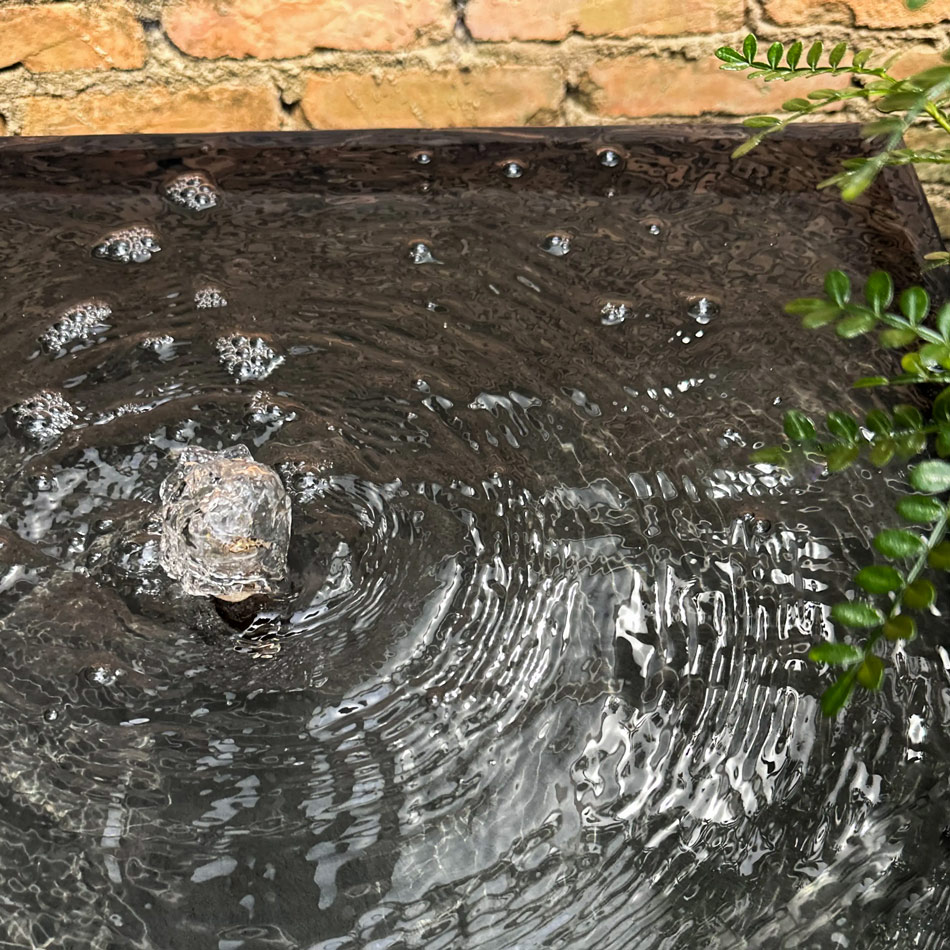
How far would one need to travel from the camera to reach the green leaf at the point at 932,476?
56 centimetres

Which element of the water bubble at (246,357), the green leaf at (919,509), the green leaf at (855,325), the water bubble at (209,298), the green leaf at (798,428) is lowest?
the water bubble at (246,357)

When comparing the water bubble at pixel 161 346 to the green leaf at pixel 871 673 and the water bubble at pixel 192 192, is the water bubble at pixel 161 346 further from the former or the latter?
the green leaf at pixel 871 673

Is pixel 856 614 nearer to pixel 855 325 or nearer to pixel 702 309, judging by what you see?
pixel 855 325

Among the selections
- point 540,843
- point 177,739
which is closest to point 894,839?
point 540,843

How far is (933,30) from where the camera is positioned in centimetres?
153

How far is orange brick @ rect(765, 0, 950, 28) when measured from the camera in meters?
1.51

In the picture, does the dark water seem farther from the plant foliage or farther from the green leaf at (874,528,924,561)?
the green leaf at (874,528,924,561)

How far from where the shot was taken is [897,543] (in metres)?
0.57

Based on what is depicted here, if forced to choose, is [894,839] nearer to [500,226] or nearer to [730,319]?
[730,319]

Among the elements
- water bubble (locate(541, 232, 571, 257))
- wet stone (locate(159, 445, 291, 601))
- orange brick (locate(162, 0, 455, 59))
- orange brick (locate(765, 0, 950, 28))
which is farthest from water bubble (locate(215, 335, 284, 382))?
orange brick (locate(765, 0, 950, 28))

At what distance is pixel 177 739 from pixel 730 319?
0.55m

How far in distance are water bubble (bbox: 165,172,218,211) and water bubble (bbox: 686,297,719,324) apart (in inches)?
17.3

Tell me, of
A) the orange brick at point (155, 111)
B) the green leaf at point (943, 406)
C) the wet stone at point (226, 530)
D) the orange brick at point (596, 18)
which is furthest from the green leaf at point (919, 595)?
the orange brick at point (155, 111)

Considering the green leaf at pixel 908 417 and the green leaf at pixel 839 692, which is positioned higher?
the green leaf at pixel 908 417
